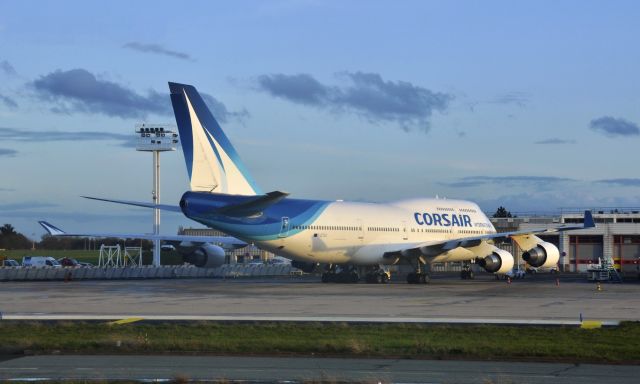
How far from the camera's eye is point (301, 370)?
1550 centimetres

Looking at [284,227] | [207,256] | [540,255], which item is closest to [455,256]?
[540,255]

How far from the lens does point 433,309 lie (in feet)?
97.9

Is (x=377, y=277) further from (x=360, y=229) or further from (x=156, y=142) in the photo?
(x=156, y=142)

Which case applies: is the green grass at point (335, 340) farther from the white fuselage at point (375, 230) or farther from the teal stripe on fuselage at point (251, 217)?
the white fuselage at point (375, 230)

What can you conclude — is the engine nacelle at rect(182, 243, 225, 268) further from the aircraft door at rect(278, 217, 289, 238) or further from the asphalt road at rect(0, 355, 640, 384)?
the asphalt road at rect(0, 355, 640, 384)

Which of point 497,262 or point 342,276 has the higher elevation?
point 497,262

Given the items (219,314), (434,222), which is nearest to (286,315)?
(219,314)

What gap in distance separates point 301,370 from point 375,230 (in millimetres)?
35867

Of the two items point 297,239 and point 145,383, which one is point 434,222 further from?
point 145,383

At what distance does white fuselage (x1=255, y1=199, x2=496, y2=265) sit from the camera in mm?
46719

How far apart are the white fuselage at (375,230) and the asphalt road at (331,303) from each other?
4200 mm

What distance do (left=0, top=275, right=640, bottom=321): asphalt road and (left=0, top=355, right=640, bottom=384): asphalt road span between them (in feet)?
30.6

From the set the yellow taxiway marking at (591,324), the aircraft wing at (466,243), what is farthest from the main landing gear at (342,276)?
the yellow taxiway marking at (591,324)

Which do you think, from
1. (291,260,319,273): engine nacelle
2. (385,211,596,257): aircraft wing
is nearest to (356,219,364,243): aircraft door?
(385,211,596,257): aircraft wing
